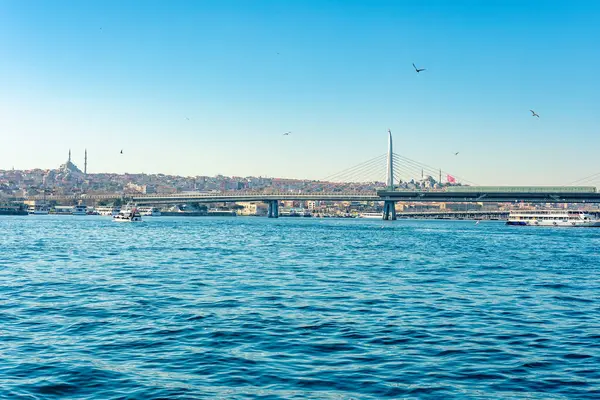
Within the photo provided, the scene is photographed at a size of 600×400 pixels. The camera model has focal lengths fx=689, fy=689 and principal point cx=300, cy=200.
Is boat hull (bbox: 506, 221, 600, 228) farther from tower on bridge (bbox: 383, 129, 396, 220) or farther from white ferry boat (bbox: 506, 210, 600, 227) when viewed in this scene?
tower on bridge (bbox: 383, 129, 396, 220)

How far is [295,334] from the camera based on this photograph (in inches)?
426

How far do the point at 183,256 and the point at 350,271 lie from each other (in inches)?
335

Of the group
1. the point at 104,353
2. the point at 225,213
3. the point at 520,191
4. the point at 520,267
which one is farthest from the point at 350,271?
the point at 225,213

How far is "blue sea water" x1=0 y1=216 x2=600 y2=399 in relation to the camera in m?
8.02

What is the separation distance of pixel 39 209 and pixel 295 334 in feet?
475

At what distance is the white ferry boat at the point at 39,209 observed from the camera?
458ft

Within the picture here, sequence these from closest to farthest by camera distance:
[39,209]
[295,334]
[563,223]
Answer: [295,334] → [563,223] → [39,209]

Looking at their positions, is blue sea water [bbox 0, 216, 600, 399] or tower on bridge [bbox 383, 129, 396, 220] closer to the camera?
blue sea water [bbox 0, 216, 600, 399]

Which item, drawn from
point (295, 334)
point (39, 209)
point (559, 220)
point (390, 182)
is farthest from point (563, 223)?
point (39, 209)

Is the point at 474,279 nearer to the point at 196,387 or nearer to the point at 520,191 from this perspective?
the point at 196,387

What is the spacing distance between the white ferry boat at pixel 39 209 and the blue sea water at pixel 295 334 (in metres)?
127

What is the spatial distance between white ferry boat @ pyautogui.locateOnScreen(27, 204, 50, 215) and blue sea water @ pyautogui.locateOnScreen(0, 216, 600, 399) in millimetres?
126584

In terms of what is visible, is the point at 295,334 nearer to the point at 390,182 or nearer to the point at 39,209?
the point at 390,182

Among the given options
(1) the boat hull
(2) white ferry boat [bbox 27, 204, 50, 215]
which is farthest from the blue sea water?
(2) white ferry boat [bbox 27, 204, 50, 215]
